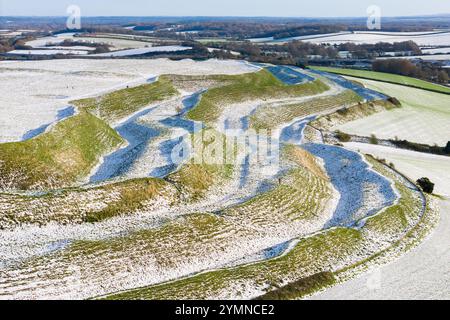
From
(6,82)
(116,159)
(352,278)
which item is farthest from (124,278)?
(6,82)

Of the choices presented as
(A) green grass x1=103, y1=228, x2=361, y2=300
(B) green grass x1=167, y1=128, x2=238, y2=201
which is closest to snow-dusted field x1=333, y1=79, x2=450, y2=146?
(B) green grass x1=167, y1=128, x2=238, y2=201

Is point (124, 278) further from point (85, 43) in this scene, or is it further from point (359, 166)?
point (85, 43)

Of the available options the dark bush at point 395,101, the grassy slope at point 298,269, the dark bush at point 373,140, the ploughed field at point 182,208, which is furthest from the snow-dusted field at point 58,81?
the dark bush at point 373,140

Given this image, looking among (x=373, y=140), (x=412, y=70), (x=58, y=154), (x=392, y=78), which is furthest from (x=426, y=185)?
(x=412, y=70)

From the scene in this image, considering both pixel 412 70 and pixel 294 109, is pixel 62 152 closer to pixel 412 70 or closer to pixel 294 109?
pixel 294 109

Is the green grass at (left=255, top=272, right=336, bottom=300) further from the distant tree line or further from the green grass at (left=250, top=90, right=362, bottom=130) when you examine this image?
the distant tree line

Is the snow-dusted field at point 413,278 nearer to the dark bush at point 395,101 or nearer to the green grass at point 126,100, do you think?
the green grass at point 126,100
